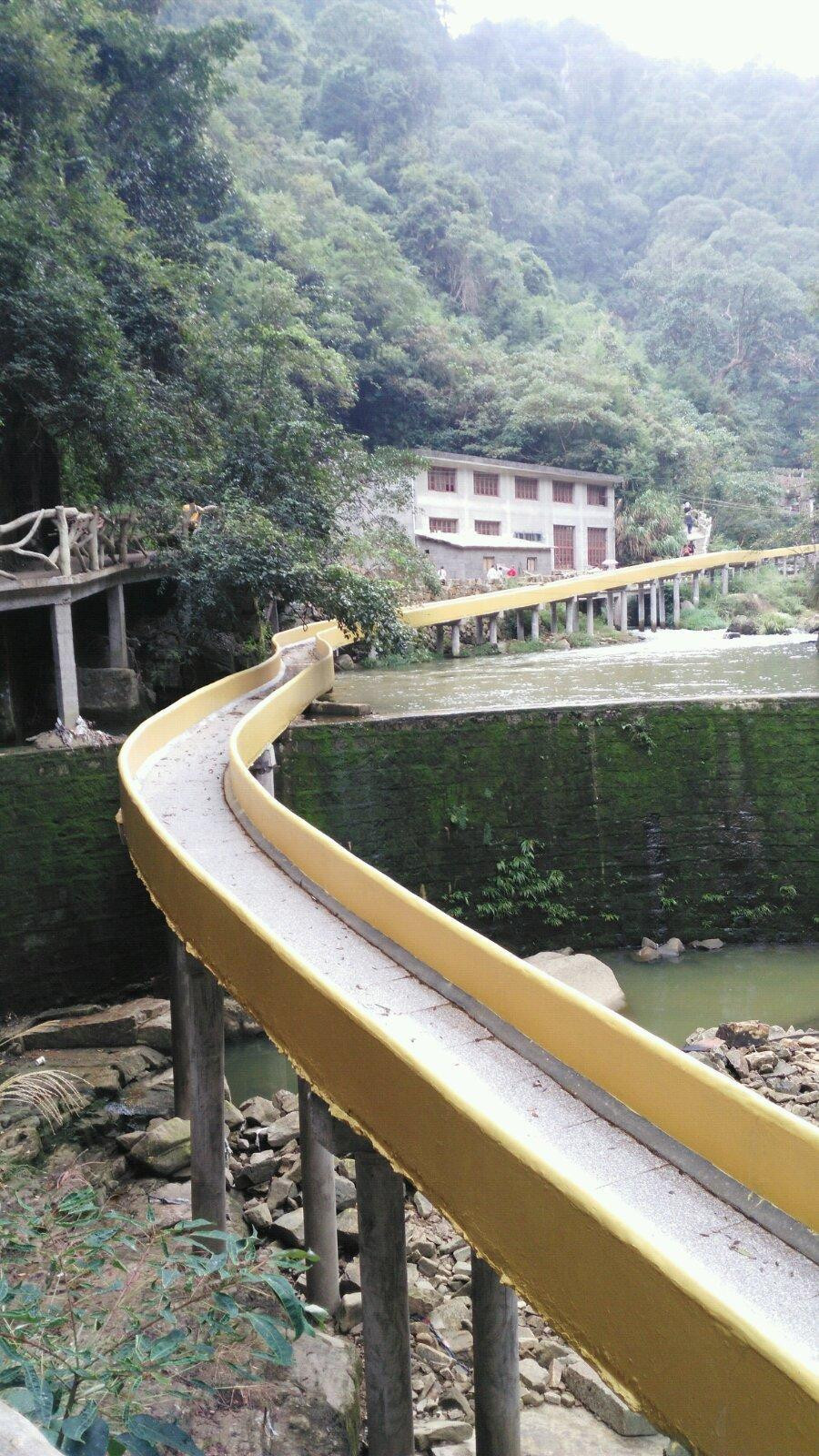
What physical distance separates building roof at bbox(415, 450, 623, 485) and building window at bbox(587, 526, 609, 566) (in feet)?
5.91

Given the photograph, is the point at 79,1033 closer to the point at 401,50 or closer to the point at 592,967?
the point at 592,967

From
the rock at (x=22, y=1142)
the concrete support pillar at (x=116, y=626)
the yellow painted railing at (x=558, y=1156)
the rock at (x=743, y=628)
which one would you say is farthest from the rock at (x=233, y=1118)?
the rock at (x=743, y=628)

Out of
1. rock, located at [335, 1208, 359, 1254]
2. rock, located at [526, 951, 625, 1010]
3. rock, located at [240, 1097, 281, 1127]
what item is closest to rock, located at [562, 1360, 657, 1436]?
rock, located at [335, 1208, 359, 1254]

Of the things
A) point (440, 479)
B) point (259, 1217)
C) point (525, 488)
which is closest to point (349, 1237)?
point (259, 1217)

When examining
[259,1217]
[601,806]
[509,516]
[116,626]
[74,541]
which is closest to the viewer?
[259,1217]

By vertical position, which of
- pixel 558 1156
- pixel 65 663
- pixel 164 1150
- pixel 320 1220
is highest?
pixel 65 663

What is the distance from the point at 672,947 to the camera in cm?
1264

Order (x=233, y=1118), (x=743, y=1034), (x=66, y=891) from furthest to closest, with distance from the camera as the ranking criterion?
(x=66, y=891) < (x=743, y=1034) < (x=233, y=1118)

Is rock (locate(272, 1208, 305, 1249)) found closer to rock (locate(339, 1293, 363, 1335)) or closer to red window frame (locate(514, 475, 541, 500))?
rock (locate(339, 1293, 363, 1335))

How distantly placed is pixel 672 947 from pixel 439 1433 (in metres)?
7.99

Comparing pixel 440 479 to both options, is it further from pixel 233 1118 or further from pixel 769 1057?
pixel 233 1118

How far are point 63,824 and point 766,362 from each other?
57.3 m

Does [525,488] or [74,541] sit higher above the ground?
[525,488]

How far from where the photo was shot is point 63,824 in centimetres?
1103
